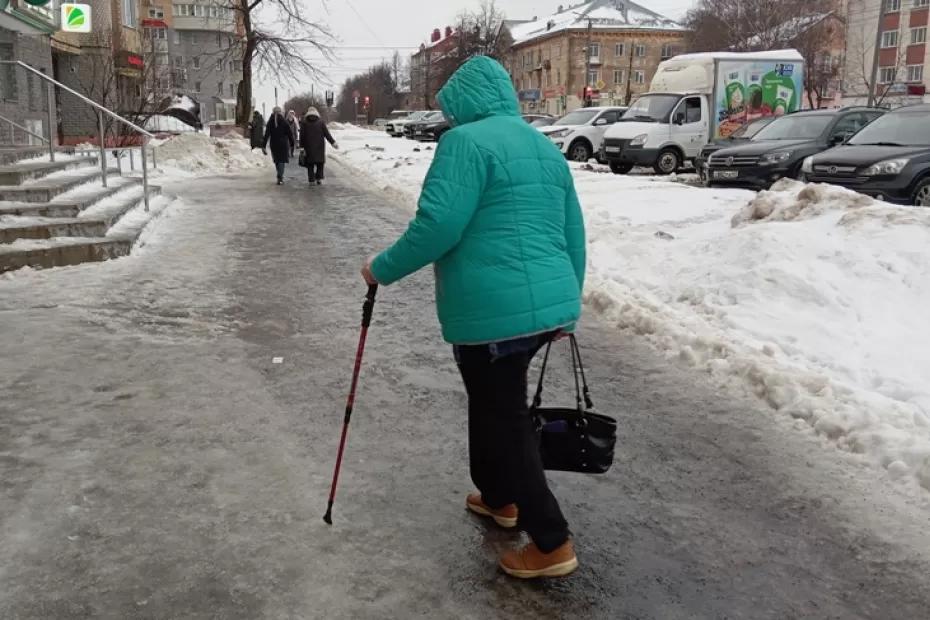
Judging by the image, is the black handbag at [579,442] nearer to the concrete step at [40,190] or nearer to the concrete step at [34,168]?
the concrete step at [40,190]

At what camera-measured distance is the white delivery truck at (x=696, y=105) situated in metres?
21.0

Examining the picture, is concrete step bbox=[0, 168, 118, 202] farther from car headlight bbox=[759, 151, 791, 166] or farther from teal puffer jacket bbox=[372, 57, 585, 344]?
car headlight bbox=[759, 151, 791, 166]

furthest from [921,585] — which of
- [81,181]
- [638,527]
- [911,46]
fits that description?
[911,46]

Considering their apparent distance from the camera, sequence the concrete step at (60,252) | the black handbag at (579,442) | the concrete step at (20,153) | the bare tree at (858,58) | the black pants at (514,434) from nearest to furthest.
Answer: the black pants at (514,434) → the black handbag at (579,442) → the concrete step at (60,252) → the concrete step at (20,153) → the bare tree at (858,58)

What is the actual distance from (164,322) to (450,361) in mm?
2402

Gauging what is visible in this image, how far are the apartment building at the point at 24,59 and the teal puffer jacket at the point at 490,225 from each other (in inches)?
562

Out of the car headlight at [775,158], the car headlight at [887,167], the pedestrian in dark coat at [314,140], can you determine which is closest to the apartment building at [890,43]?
the car headlight at [775,158]

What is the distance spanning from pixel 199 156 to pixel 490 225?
923 inches

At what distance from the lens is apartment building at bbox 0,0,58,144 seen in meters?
16.8

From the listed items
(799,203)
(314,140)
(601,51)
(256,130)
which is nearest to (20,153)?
(314,140)

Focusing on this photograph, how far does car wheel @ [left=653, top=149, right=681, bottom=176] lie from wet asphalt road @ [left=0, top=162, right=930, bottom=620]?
15.6 metres

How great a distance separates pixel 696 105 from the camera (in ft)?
71.8

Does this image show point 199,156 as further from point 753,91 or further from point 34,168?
point 753,91

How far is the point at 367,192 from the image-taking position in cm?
1762
